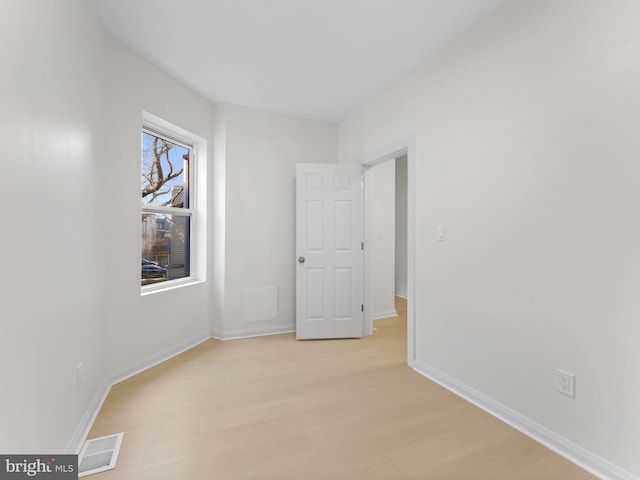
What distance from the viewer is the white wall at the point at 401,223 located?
629 centimetres

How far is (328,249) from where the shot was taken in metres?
3.67

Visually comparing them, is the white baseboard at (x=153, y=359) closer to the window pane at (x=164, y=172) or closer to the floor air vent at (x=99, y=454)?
the floor air vent at (x=99, y=454)

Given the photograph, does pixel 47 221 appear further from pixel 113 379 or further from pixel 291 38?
pixel 291 38

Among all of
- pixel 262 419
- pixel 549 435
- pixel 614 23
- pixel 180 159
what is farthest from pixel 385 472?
pixel 180 159

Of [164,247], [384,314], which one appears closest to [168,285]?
[164,247]

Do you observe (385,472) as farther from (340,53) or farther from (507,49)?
(340,53)

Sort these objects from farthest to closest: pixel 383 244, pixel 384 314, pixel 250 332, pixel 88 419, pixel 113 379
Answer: pixel 383 244 < pixel 384 314 < pixel 250 332 < pixel 113 379 < pixel 88 419

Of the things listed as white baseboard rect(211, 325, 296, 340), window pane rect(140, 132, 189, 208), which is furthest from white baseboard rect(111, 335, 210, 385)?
window pane rect(140, 132, 189, 208)

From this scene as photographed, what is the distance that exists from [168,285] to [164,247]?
1.23 feet

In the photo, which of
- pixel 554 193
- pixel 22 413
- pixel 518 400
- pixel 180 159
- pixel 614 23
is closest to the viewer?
pixel 22 413

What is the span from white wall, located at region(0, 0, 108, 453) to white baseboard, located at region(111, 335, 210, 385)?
0.37 m

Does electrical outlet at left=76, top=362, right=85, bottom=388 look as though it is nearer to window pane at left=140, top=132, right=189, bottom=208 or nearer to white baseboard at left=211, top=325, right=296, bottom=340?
window pane at left=140, top=132, right=189, bottom=208

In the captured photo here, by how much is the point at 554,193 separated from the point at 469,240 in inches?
25.0

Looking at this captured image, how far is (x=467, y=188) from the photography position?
2363 mm
